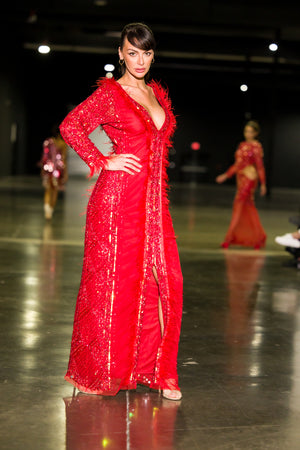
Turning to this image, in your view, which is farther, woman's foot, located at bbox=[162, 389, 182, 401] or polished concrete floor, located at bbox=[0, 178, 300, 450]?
woman's foot, located at bbox=[162, 389, 182, 401]

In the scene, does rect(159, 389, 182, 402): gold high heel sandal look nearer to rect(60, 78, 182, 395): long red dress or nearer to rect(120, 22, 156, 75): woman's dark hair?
rect(60, 78, 182, 395): long red dress

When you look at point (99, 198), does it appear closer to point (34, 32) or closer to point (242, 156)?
point (242, 156)

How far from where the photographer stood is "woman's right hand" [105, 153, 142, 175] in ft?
9.81

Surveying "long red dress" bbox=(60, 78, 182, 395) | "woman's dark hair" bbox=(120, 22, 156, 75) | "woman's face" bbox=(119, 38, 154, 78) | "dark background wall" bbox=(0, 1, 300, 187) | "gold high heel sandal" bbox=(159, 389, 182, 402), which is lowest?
"gold high heel sandal" bbox=(159, 389, 182, 402)

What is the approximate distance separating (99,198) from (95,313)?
50 centimetres

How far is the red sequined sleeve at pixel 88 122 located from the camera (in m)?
2.99

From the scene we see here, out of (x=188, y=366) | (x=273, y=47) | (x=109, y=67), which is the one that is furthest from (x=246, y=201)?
(x=109, y=67)

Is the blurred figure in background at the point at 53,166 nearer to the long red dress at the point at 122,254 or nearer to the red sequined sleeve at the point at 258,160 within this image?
the red sequined sleeve at the point at 258,160

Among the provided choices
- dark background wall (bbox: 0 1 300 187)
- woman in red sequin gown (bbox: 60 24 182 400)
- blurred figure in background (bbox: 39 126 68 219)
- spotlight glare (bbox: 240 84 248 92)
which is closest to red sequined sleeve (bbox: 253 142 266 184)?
blurred figure in background (bbox: 39 126 68 219)

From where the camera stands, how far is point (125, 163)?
2.99 meters

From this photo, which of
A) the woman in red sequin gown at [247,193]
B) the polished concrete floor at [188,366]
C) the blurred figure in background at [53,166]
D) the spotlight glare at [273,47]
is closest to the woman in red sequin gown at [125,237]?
the polished concrete floor at [188,366]

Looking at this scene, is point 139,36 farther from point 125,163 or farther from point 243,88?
point 243,88

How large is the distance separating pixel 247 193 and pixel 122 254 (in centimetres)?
572

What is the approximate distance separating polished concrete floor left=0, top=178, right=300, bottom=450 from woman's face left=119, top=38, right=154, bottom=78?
1429mm
